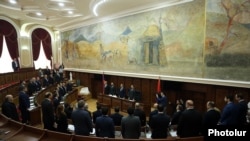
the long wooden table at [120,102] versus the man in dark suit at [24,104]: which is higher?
the man in dark suit at [24,104]

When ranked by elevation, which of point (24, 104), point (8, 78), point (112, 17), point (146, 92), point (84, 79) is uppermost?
point (112, 17)

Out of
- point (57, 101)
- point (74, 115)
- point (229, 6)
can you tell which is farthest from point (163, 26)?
point (74, 115)

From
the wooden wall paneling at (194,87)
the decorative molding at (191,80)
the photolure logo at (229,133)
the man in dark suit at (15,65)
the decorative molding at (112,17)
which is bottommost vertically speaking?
the wooden wall paneling at (194,87)

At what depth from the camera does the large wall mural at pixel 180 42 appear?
688 cm

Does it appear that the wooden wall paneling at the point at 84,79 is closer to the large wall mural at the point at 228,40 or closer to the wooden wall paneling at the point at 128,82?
the wooden wall paneling at the point at 128,82

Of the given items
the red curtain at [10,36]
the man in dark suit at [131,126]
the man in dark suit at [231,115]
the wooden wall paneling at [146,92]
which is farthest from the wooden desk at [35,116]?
the red curtain at [10,36]

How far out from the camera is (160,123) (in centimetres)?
371

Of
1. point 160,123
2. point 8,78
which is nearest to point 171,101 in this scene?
Answer: point 160,123

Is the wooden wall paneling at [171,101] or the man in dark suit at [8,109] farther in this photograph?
the wooden wall paneling at [171,101]

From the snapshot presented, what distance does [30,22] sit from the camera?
14.7 metres

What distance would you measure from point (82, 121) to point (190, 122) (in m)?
2.22

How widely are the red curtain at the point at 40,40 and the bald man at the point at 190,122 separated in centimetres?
1498

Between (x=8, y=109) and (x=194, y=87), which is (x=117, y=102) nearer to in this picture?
(x=194, y=87)

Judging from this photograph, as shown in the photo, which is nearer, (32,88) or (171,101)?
(171,101)
